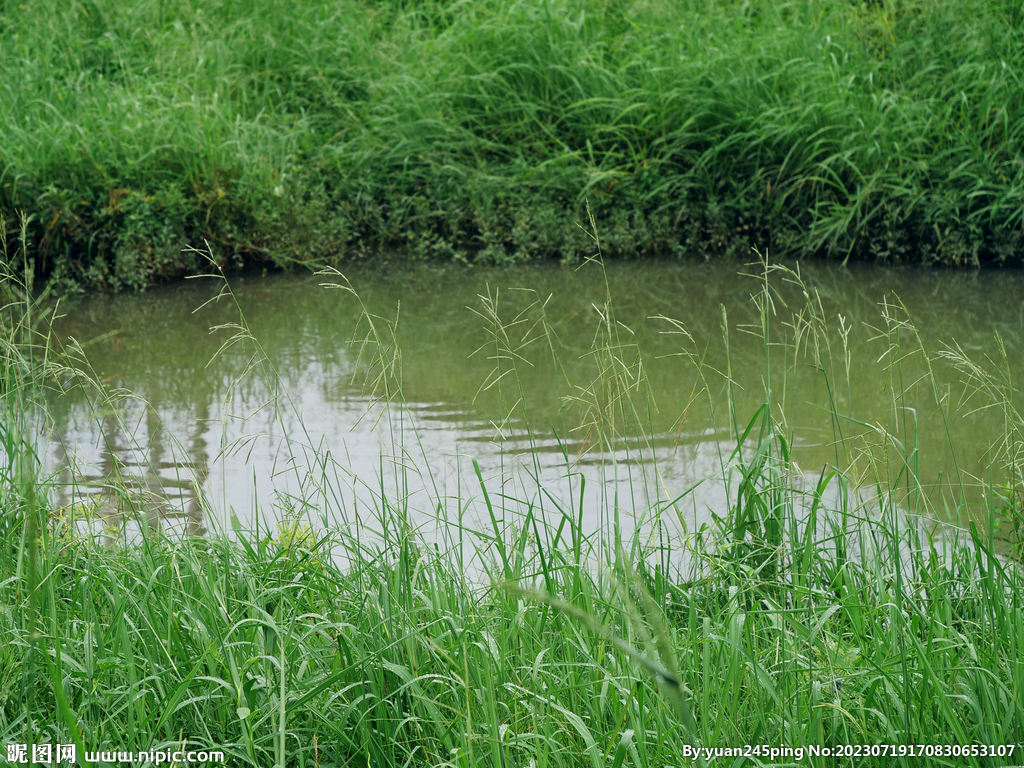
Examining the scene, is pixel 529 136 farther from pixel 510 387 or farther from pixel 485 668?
pixel 485 668

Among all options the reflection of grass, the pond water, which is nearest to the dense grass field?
the pond water

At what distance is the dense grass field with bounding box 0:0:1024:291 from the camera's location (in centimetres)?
645

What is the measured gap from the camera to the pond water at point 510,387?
333 cm

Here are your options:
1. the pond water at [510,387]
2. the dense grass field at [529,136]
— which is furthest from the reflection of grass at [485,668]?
the dense grass field at [529,136]

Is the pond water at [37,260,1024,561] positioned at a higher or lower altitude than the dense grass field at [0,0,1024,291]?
lower

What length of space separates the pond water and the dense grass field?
0.35 m

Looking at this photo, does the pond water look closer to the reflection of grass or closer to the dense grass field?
the dense grass field

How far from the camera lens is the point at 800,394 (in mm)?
4477

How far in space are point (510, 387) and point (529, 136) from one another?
3149 mm

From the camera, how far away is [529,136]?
24.3ft

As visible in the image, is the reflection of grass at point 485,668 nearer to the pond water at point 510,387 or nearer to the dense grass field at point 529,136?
the pond water at point 510,387

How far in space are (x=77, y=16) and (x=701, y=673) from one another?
8.48 metres

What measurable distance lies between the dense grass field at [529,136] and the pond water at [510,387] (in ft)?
1.14

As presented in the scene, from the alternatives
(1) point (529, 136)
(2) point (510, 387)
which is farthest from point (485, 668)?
(1) point (529, 136)
